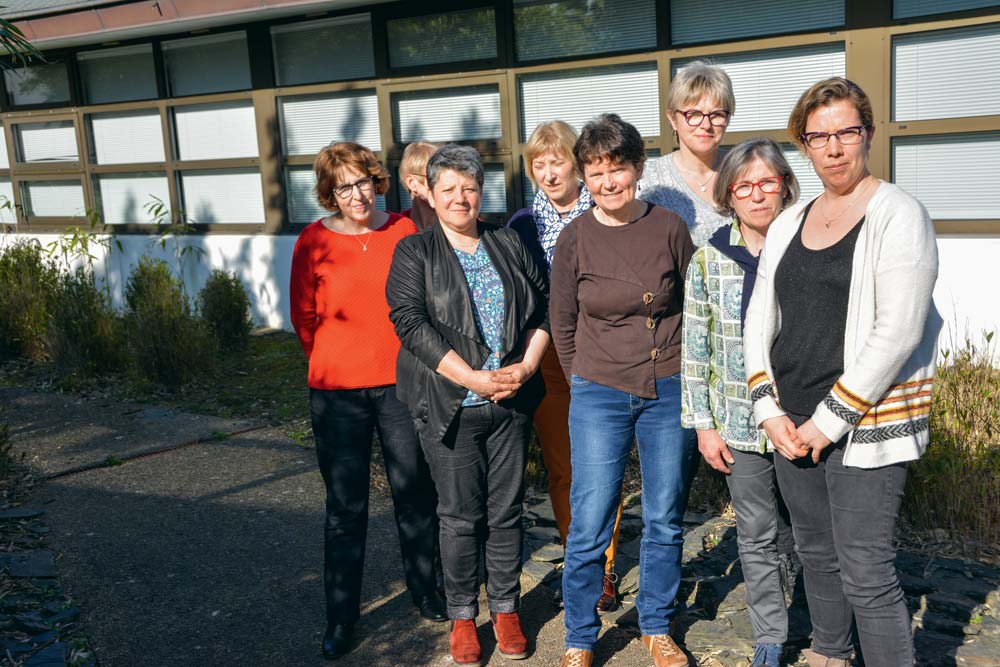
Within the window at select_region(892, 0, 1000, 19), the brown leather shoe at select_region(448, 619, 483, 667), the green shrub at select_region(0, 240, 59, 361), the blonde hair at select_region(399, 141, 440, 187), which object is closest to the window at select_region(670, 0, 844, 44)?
the window at select_region(892, 0, 1000, 19)

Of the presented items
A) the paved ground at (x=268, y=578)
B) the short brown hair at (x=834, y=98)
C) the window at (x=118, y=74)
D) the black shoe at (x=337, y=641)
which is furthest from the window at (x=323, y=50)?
the short brown hair at (x=834, y=98)

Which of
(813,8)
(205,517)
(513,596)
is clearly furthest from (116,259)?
(513,596)

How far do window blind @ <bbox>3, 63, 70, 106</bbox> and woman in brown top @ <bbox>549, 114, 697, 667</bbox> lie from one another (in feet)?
35.5

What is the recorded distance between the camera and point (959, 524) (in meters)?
4.45

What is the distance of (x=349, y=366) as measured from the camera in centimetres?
385

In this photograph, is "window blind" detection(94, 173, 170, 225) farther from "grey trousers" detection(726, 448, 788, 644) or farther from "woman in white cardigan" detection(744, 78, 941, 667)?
"woman in white cardigan" detection(744, 78, 941, 667)

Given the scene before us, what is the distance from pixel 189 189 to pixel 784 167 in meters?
9.47

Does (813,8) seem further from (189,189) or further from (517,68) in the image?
(189,189)

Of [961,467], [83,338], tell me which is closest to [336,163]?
[961,467]

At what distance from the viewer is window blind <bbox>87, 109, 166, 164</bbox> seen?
1160 cm

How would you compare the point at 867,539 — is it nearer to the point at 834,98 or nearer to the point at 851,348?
the point at 851,348

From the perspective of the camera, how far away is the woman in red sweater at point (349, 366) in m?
3.85

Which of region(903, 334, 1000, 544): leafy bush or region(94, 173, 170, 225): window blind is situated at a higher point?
region(94, 173, 170, 225): window blind

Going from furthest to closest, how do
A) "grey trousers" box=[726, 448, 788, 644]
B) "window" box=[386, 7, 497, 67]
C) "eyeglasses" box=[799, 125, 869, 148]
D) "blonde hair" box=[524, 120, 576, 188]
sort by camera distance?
"window" box=[386, 7, 497, 67]
"blonde hair" box=[524, 120, 576, 188]
"grey trousers" box=[726, 448, 788, 644]
"eyeglasses" box=[799, 125, 869, 148]
